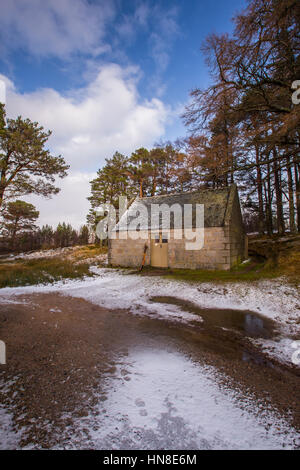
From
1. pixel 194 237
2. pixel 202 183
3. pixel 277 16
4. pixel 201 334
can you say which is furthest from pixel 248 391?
pixel 202 183

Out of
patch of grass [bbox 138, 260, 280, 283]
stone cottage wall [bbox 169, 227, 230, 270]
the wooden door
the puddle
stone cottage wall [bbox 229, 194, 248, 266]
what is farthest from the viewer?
the wooden door

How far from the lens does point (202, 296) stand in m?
8.34

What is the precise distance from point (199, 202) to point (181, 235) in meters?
3.39

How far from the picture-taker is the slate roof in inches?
558

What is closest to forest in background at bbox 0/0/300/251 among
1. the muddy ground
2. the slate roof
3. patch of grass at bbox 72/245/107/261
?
the slate roof

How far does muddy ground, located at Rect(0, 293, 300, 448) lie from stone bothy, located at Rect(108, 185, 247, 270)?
8.50m

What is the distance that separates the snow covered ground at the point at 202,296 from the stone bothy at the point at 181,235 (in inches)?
149

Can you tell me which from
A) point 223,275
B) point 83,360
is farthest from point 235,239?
point 83,360

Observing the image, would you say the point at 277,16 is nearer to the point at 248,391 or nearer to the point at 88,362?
the point at 248,391

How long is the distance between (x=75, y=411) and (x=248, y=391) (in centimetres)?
247

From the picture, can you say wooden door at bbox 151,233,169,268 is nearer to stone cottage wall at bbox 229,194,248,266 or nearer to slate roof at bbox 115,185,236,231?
slate roof at bbox 115,185,236,231

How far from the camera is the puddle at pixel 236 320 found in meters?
5.19

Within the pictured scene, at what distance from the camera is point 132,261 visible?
16.3 metres

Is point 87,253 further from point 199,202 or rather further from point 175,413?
point 175,413
